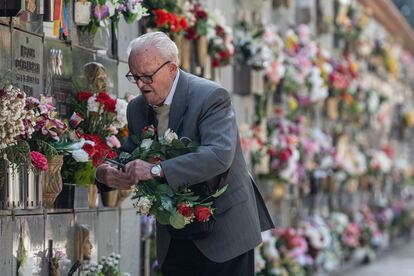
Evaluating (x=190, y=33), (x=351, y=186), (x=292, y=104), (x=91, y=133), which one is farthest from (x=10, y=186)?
(x=351, y=186)

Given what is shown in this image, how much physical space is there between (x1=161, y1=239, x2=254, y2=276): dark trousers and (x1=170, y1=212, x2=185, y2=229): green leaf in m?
0.29

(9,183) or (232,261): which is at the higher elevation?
(9,183)

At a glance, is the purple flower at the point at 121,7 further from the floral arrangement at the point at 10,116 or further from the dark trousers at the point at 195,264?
the dark trousers at the point at 195,264

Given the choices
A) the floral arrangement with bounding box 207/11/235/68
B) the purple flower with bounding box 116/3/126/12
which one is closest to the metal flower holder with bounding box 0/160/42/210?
the purple flower with bounding box 116/3/126/12

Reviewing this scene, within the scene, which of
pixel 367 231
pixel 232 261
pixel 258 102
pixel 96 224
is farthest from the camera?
pixel 367 231

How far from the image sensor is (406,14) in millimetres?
40844

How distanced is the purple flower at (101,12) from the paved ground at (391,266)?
9.05 meters

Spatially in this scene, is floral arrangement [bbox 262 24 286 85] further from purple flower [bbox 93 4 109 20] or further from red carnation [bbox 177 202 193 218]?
red carnation [bbox 177 202 193 218]

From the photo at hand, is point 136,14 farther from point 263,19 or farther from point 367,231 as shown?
point 367,231

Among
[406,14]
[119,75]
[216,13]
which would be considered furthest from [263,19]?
[406,14]

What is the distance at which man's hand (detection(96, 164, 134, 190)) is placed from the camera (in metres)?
5.40

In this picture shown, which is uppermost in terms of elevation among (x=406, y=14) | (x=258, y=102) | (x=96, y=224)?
(x=406, y=14)

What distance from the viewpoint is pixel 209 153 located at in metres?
5.24

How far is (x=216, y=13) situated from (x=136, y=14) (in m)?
2.62
